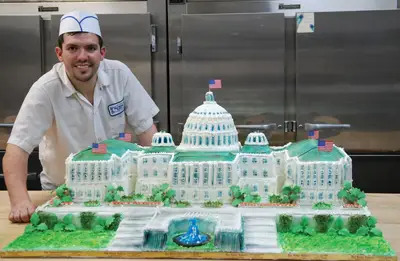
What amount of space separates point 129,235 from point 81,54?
3.17 ft

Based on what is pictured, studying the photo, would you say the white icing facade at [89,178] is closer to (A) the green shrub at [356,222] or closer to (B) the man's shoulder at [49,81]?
(B) the man's shoulder at [49,81]

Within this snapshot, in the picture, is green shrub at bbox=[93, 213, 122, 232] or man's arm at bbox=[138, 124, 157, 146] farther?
man's arm at bbox=[138, 124, 157, 146]

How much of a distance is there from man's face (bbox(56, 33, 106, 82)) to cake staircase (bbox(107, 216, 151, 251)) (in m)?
0.81

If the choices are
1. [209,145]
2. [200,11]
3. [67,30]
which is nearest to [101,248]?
[209,145]

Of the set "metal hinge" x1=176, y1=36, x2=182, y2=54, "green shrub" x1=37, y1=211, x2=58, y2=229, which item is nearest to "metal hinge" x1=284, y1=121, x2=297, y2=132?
"metal hinge" x1=176, y1=36, x2=182, y2=54

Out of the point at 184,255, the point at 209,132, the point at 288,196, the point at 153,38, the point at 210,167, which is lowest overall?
the point at 184,255

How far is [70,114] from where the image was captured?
280cm

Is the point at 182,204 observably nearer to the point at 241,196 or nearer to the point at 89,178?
the point at 241,196

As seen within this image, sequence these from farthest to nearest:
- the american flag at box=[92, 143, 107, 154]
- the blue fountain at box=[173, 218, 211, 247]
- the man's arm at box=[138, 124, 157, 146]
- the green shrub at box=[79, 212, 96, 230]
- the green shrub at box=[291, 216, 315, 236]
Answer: the man's arm at box=[138, 124, 157, 146] → the american flag at box=[92, 143, 107, 154] → the green shrub at box=[79, 212, 96, 230] → the green shrub at box=[291, 216, 315, 236] → the blue fountain at box=[173, 218, 211, 247]

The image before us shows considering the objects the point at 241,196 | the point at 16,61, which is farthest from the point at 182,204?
the point at 16,61

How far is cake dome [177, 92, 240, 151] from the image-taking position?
2336 millimetres

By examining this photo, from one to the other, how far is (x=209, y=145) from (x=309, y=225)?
0.54 metres

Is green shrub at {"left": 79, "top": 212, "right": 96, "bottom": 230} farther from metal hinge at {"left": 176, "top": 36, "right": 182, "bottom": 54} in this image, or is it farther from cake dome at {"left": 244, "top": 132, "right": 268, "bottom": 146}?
metal hinge at {"left": 176, "top": 36, "right": 182, "bottom": 54}

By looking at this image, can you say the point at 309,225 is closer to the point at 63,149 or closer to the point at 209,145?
the point at 209,145
